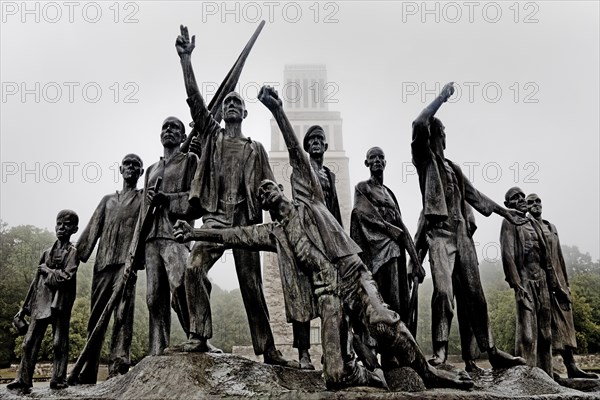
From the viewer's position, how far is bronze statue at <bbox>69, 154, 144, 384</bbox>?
27.3 feet

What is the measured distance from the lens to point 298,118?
53594mm

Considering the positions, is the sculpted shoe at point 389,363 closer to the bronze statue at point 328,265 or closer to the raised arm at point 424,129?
the bronze statue at point 328,265

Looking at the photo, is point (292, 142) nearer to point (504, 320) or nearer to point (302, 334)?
point (302, 334)

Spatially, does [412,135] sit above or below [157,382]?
above

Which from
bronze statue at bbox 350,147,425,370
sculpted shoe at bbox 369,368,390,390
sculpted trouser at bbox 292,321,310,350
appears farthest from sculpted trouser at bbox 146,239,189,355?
sculpted shoe at bbox 369,368,390,390

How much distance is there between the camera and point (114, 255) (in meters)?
8.75

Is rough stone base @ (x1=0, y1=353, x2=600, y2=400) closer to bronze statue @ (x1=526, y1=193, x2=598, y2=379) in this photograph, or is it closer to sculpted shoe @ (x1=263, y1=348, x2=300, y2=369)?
sculpted shoe @ (x1=263, y1=348, x2=300, y2=369)

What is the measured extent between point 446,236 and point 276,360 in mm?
2744

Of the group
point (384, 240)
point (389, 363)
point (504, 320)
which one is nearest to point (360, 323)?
point (389, 363)

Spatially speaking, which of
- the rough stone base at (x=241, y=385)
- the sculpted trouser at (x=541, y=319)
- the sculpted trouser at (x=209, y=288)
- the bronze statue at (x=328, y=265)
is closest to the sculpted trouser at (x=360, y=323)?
the bronze statue at (x=328, y=265)

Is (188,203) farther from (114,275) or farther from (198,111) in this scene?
(114,275)

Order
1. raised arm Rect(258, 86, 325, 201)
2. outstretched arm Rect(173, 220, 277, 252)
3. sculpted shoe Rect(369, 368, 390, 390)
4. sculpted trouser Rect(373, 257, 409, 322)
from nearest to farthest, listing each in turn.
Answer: sculpted shoe Rect(369, 368, 390, 390), outstretched arm Rect(173, 220, 277, 252), raised arm Rect(258, 86, 325, 201), sculpted trouser Rect(373, 257, 409, 322)

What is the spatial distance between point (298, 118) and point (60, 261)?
4577 centimetres

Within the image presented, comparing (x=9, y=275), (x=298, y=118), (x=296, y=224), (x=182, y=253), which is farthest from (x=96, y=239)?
(x=298, y=118)
